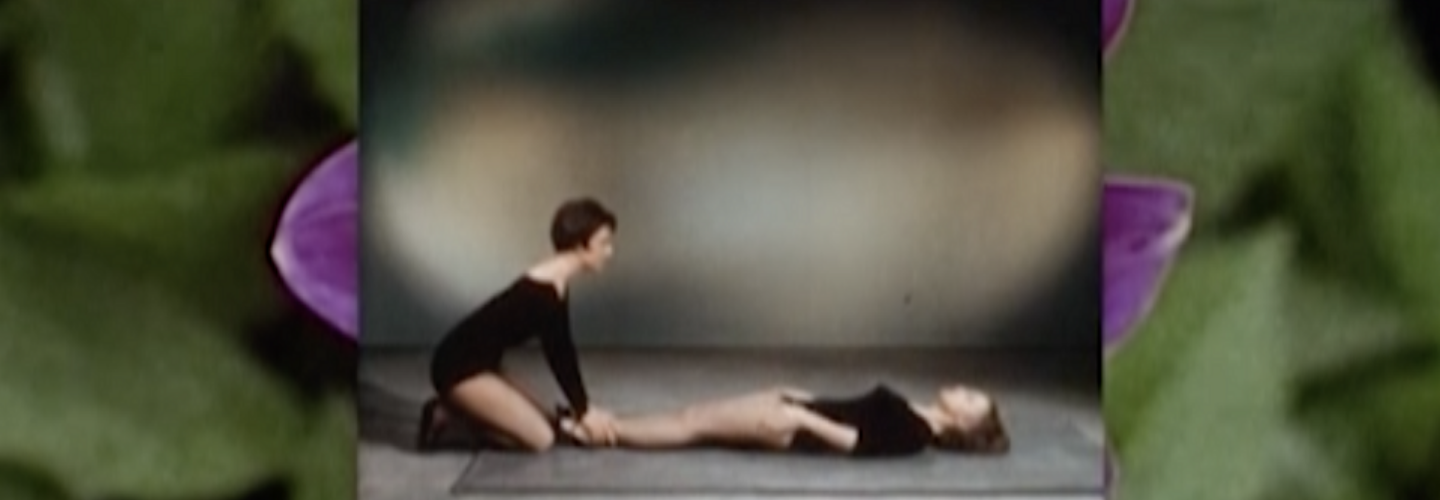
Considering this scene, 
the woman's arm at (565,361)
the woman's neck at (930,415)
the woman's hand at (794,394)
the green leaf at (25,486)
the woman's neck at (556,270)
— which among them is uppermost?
the woman's neck at (556,270)

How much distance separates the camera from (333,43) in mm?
582

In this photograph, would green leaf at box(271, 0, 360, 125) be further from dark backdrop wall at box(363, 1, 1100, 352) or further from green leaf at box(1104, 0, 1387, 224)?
green leaf at box(1104, 0, 1387, 224)

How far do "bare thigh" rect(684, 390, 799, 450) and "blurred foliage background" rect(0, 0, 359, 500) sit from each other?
0.09 metres

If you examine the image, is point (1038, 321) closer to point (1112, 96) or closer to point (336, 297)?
point (1112, 96)

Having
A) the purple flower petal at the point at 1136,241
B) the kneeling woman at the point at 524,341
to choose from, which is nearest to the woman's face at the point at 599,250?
the kneeling woman at the point at 524,341

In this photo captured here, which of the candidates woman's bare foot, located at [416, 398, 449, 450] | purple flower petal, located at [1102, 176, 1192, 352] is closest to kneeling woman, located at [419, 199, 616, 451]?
woman's bare foot, located at [416, 398, 449, 450]

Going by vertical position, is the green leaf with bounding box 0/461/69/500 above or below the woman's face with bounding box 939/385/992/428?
below

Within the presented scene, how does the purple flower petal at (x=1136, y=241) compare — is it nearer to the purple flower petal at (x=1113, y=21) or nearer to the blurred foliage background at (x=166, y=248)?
the purple flower petal at (x=1113, y=21)

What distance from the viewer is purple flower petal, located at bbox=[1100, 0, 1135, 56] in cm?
59

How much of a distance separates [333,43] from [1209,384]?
24 centimetres

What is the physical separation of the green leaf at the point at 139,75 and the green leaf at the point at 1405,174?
286mm

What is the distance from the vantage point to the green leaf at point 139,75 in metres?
0.58

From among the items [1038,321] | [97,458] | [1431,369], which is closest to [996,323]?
[1038,321]

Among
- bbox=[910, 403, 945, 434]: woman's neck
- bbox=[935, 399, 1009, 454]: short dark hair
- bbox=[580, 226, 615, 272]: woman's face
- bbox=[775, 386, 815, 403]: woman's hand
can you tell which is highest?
bbox=[580, 226, 615, 272]: woman's face
